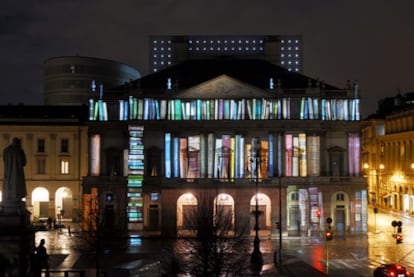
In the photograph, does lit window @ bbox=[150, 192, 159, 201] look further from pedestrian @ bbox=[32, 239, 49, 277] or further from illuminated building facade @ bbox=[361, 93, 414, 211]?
pedestrian @ bbox=[32, 239, 49, 277]

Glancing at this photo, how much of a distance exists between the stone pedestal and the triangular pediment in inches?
1801

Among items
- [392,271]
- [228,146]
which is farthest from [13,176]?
[228,146]

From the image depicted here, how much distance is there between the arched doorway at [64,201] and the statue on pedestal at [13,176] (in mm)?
52955

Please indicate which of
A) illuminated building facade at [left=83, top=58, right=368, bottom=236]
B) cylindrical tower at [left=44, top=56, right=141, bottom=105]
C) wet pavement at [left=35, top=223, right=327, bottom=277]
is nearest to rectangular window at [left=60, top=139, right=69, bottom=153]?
illuminated building facade at [left=83, top=58, right=368, bottom=236]

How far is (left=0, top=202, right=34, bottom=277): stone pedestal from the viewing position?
22.4 m

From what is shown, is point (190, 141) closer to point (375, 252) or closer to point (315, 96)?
point (315, 96)

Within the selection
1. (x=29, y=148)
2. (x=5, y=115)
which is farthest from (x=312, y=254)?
(x=5, y=115)

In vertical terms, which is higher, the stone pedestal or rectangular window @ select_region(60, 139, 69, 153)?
rectangular window @ select_region(60, 139, 69, 153)

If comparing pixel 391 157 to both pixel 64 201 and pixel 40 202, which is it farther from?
pixel 40 202

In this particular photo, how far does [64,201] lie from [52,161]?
18.5 feet

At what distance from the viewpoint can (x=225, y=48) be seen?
143 metres

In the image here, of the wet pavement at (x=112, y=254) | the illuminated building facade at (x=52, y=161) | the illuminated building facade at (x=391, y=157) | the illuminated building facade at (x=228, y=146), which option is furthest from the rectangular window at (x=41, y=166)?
the illuminated building facade at (x=391, y=157)

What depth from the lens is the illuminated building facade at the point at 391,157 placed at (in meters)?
84.0

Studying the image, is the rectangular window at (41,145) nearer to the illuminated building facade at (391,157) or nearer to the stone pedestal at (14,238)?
the illuminated building facade at (391,157)
